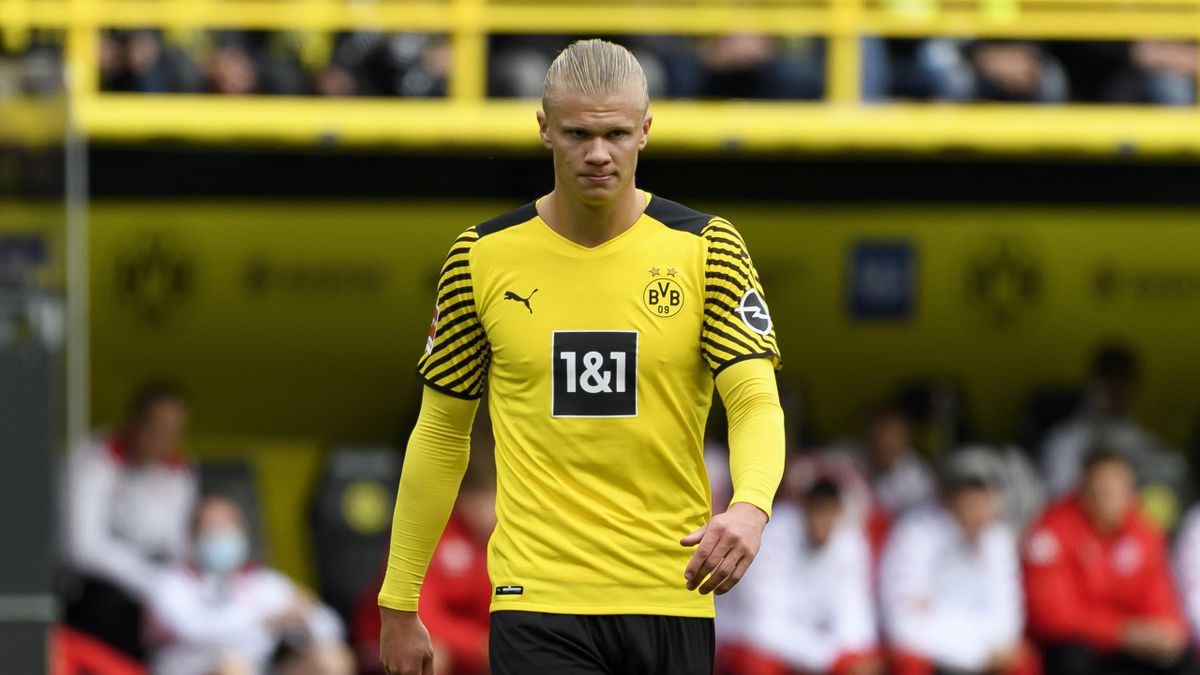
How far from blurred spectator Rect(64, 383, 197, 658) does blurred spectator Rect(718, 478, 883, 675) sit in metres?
2.31

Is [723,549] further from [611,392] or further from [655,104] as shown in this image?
[655,104]

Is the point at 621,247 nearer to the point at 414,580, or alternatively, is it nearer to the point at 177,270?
the point at 414,580

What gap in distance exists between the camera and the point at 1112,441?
9641mm

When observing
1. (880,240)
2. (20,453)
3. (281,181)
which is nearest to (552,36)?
(281,181)

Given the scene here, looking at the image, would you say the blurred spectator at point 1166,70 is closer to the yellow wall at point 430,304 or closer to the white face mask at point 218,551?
the yellow wall at point 430,304

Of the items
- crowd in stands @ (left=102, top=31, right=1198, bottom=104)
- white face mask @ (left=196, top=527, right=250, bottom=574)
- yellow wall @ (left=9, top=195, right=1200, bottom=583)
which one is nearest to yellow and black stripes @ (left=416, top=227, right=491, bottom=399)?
white face mask @ (left=196, top=527, right=250, bottom=574)

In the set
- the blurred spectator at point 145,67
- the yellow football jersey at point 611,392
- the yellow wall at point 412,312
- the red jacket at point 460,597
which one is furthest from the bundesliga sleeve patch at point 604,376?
the yellow wall at point 412,312

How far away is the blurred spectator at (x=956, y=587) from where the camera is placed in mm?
8734

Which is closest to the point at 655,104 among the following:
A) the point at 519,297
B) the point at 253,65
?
the point at 253,65

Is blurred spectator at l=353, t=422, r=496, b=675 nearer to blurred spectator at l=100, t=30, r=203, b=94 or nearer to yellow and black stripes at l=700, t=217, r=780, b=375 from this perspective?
blurred spectator at l=100, t=30, r=203, b=94

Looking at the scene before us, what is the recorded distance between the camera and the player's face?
3.65 meters

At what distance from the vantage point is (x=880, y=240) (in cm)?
1028

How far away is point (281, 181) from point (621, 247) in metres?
5.52

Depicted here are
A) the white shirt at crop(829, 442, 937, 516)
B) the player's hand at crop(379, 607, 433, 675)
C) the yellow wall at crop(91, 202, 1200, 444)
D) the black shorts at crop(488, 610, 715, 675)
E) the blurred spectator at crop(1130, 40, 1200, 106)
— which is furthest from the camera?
the yellow wall at crop(91, 202, 1200, 444)
